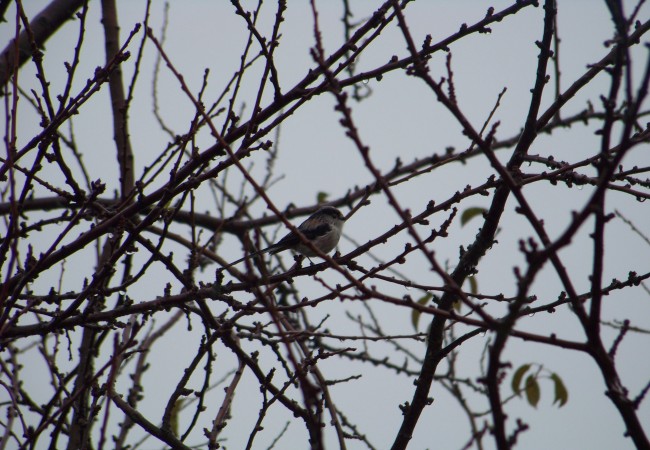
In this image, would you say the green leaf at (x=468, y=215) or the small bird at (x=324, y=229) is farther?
the small bird at (x=324, y=229)

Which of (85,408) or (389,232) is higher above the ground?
(389,232)

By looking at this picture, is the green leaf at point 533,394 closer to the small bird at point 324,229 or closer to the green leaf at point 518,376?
the green leaf at point 518,376

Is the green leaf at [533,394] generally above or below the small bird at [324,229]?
below

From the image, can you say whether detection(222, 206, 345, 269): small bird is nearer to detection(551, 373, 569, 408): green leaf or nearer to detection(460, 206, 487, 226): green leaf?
detection(460, 206, 487, 226): green leaf

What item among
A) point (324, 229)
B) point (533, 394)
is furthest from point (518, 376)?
point (324, 229)

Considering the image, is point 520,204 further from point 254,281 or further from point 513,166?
point 513,166

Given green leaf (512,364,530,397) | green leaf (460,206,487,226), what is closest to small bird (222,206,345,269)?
green leaf (460,206,487,226)

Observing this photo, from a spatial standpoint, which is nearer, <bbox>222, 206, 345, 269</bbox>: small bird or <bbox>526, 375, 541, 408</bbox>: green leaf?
<bbox>526, 375, 541, 408</bbox>: green leaf

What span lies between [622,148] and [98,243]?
3293mm

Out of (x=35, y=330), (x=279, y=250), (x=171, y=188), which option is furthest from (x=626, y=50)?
(x=279, y=250)

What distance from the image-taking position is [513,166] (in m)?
2.86

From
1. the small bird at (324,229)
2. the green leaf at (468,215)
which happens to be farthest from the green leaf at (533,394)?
the small bird at (324,229)

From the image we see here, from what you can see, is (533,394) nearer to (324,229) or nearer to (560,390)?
(560,390)

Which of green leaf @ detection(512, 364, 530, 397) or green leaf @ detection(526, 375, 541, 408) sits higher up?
green leaf @ detection(512, 364, 530, 397)
